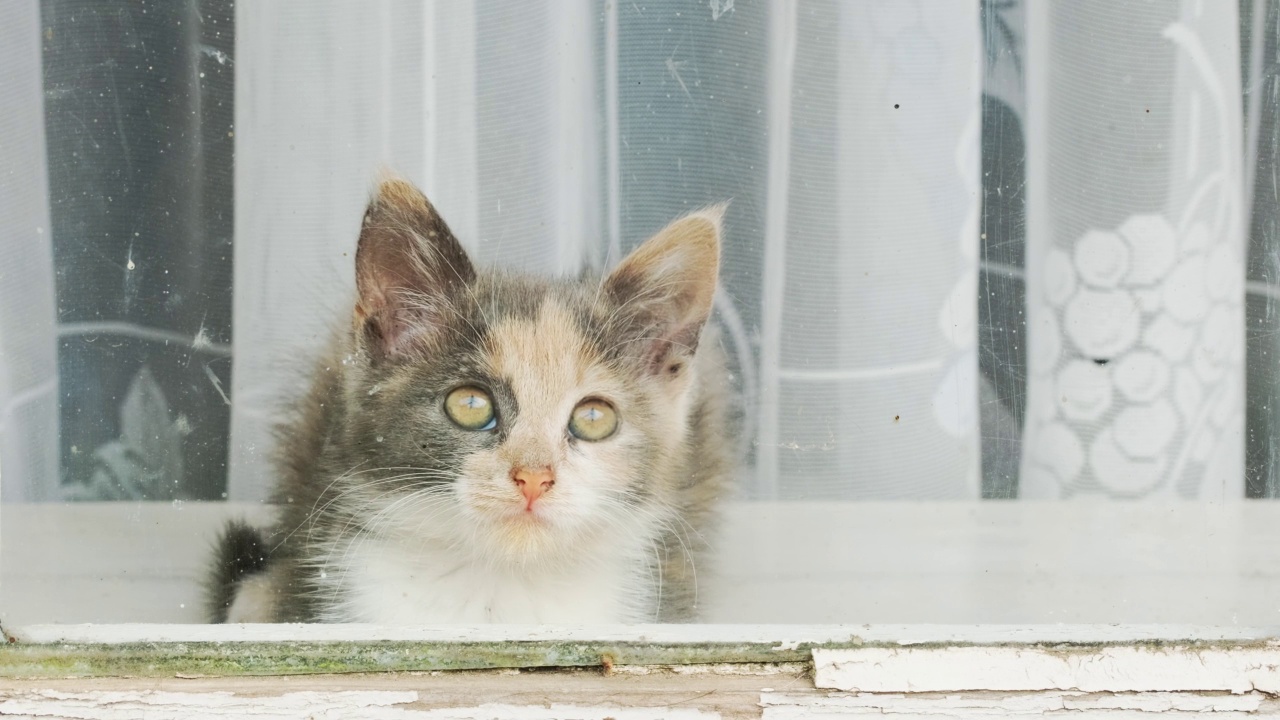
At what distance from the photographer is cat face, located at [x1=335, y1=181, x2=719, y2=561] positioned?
37.9 inches

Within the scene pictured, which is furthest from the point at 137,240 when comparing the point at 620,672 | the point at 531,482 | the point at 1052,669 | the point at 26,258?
the point at 1052,669

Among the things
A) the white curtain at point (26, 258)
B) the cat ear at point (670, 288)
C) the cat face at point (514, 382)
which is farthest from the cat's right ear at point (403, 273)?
the white curtain at point (26, 258)

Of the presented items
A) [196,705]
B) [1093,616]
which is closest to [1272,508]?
[1093,616]

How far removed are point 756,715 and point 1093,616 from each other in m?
0.33

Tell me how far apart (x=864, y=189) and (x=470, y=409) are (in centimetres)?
47

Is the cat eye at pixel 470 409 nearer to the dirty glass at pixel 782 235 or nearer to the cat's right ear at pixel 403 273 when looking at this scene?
the cat's right ear at pixel 403 273

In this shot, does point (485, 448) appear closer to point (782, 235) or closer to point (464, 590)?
point (464, 590)

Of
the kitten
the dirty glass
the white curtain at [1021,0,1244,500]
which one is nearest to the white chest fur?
the kitten

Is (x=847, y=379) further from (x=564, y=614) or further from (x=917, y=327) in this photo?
(x=564, y=614)

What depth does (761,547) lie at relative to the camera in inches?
45.7

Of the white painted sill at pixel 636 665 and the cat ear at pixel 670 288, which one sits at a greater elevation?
the cat ear at pixel 670 288

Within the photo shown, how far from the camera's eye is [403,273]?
3.44 feet

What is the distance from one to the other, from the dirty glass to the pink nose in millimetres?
245

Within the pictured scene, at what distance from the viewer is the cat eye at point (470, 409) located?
38.9 inches
